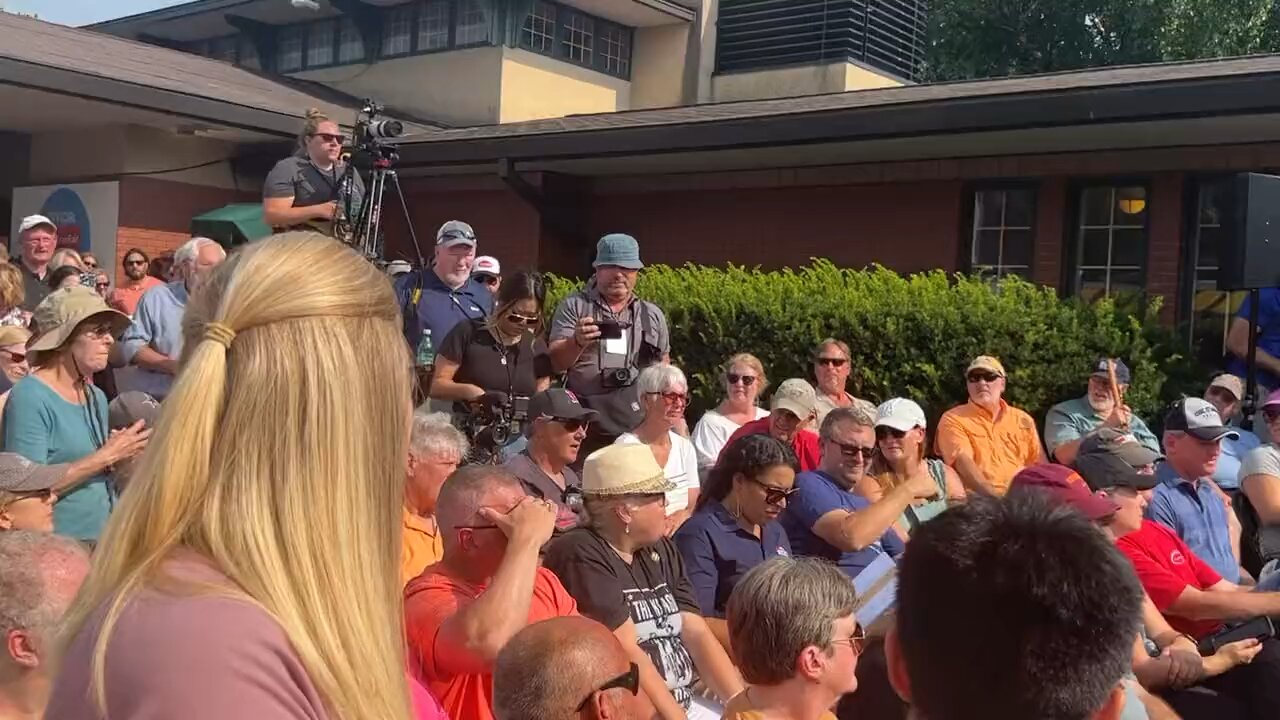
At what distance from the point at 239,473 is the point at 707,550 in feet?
13.1

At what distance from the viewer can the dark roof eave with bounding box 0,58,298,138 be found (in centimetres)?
1116

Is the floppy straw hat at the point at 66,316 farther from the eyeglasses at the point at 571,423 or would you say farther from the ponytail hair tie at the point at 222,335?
the ponytail hair tie at the point at 222,335

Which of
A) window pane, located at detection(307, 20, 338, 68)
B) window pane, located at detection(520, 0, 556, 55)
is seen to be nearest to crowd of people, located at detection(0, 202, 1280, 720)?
window pane, located at detection(520, 0, 556, 55)

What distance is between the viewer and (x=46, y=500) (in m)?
4.53

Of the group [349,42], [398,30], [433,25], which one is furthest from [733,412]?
[349,42]

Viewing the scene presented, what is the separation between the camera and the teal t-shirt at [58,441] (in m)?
5.04

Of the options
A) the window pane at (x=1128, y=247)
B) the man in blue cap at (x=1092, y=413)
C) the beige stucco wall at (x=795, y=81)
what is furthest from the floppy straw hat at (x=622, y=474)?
the beige stucco wall at (x=795, y=81)

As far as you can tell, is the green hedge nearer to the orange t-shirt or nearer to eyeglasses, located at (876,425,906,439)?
eyeglasses, located at (876,425,906,439)

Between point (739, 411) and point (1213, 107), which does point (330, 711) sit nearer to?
point (739, 411)

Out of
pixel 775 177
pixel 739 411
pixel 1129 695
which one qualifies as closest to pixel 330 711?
pixel 1129 695

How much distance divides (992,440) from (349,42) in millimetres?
14304

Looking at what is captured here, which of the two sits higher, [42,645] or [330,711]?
[330,711]

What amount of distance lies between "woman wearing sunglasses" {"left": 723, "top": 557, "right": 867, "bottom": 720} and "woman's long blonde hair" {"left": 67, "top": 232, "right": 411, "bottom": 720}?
87.2 inches

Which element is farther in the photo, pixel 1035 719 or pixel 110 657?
pixel 1035 719
